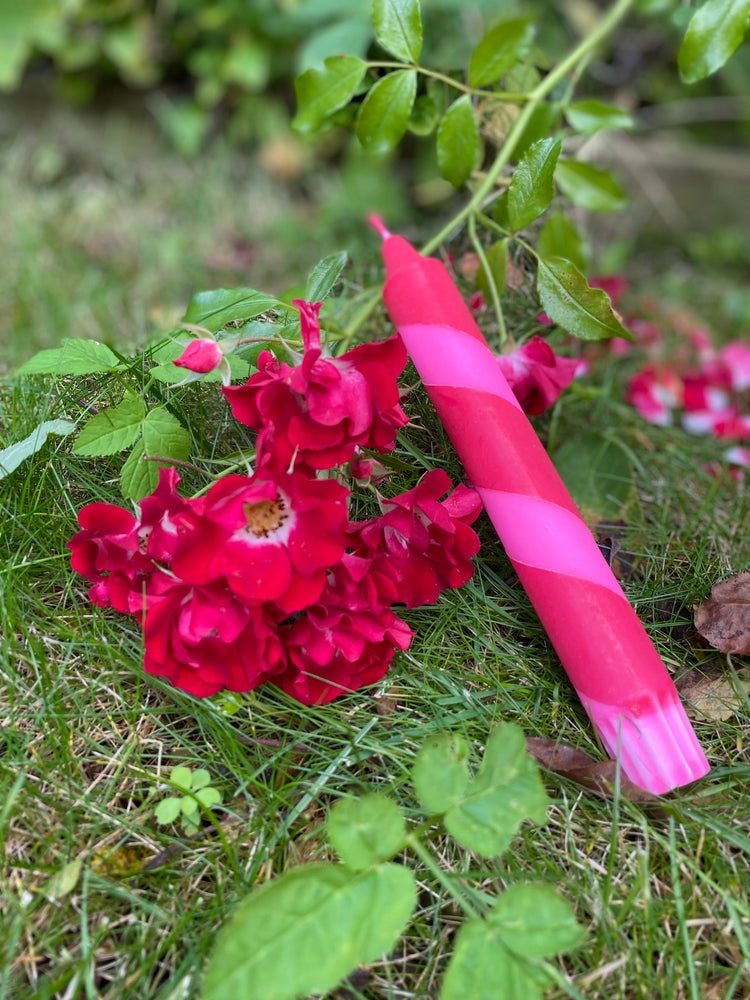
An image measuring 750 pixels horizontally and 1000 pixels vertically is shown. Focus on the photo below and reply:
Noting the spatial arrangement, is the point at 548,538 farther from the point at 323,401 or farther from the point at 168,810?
the point at 168,810

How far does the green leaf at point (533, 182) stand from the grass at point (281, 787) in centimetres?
29

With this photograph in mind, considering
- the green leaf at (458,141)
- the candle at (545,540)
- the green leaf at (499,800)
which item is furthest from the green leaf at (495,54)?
the green leaf at (499,800)

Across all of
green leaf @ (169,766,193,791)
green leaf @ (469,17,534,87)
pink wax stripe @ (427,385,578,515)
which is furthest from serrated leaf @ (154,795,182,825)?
green leaf @ (469,17,534,87)

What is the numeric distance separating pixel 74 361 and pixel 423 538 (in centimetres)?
49

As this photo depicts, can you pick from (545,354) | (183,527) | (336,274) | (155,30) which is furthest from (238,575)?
(155,30)

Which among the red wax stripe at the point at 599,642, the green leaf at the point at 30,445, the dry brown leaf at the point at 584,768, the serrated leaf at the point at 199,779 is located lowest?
the dry brown leaf at the point at 584,768

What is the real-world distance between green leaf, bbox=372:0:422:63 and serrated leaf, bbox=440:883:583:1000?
1.14 metres

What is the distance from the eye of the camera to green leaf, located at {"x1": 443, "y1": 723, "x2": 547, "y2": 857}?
0.79 metres

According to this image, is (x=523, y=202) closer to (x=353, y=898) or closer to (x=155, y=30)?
(x=353, y=898)

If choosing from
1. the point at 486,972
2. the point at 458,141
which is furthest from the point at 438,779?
the point at 458,141

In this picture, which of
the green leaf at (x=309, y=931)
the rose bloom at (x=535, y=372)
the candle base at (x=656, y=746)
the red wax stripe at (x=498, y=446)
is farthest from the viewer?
the rose bloom at (x=535, y=372)

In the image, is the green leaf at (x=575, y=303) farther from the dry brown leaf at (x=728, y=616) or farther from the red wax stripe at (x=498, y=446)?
the dry brown leaf at (x=728, y=616)

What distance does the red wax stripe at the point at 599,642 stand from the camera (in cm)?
99

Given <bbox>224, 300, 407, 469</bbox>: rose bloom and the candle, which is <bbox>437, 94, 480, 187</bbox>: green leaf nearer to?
the candle
